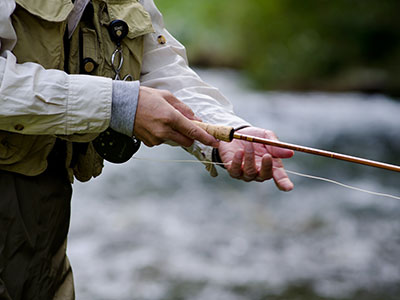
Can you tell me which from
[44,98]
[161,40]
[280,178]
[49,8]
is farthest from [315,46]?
[44,98]

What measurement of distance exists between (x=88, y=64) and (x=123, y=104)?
212 millimetres

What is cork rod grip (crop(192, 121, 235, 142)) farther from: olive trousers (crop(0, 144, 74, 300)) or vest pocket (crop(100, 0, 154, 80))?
olive trousers (crop(0, 144, 74, 300))

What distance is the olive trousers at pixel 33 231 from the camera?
153 cm

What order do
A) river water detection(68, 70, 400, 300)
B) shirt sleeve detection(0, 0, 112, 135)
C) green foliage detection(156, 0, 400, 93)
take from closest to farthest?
shirt sleeve detection(0, 0, 112, 135) → river water detection(68, 70, 400, 300) → green foliage detection(156, 0, 400, 93)

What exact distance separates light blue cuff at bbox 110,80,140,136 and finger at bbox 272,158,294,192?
0.48m

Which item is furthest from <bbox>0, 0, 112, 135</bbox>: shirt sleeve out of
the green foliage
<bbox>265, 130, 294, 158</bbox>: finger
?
the green foliage

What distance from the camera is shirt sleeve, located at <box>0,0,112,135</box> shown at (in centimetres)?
133

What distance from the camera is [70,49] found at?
1566mm

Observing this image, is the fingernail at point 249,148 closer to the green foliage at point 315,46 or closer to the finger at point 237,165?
the finger at point 237,165

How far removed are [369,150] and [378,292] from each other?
164 inches

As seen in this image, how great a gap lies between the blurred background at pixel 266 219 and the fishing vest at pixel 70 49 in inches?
106

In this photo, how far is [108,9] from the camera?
1.65m

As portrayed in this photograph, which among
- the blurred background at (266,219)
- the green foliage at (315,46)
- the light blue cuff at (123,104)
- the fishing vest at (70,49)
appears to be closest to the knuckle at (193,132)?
the light blue cuff at (123,104)

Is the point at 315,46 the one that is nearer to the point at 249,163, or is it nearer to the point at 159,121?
the point at 249,163
